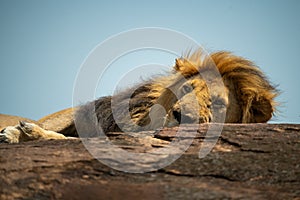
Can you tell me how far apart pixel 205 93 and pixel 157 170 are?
3.26m

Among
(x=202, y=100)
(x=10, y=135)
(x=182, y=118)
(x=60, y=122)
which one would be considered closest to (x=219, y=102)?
(x=202, y=100)

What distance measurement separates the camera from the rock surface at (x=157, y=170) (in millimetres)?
1657

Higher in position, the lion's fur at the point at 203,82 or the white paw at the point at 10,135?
the lion's fur at the point at 203,82

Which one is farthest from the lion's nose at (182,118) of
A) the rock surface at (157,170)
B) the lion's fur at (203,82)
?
the rock surface at (157,170)

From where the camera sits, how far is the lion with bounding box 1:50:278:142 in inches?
211

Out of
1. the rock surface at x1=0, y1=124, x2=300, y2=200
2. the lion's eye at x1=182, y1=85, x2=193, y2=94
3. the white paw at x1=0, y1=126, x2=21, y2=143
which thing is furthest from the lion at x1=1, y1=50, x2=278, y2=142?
the rock surface at x1=0, y1=124, x2=300, y2=200

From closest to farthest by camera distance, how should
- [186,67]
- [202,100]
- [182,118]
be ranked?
[182,118], [202,100], [186,67]

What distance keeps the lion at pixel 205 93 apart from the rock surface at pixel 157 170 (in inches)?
100

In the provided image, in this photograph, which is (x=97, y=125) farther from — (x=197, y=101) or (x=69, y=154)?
(x=69, y=154)

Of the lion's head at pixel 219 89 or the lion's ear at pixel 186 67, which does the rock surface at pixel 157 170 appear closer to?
the lion's head at pixel 219 89

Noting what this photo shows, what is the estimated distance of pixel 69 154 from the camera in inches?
88.7

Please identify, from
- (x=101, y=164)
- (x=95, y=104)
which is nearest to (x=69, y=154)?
(x=101, y=164)

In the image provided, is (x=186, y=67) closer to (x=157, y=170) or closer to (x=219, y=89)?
(x=219, y=89)

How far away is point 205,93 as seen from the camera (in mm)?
5102
